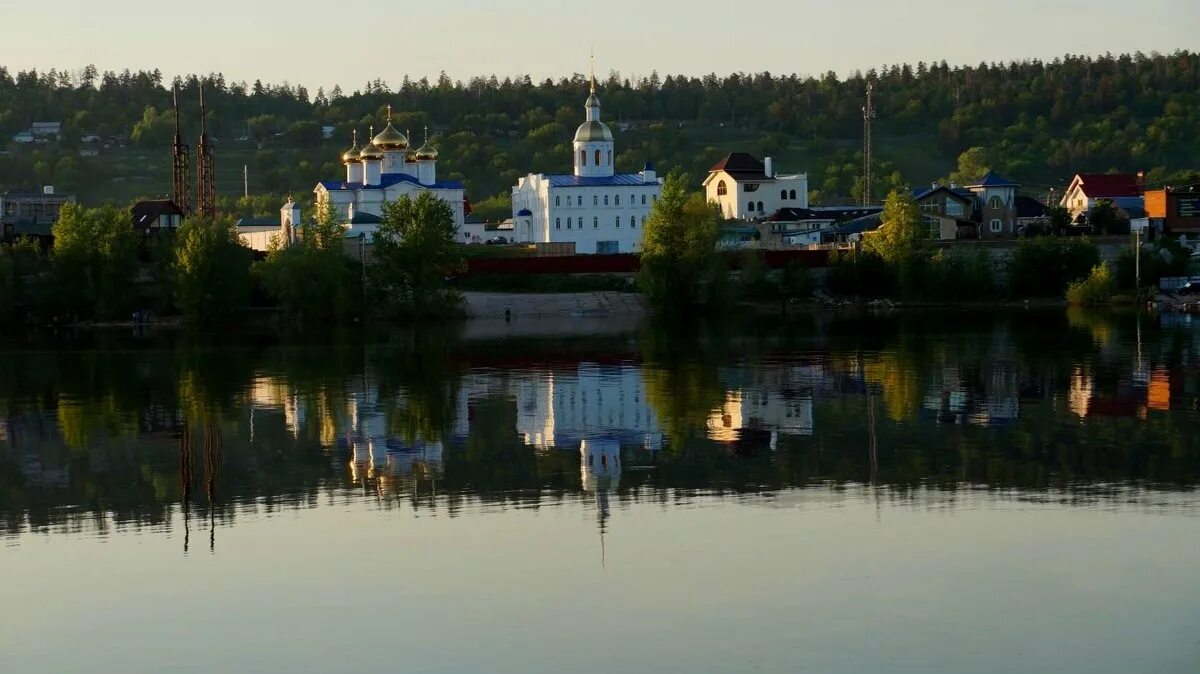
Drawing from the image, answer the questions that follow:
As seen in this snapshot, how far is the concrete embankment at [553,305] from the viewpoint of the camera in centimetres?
7531

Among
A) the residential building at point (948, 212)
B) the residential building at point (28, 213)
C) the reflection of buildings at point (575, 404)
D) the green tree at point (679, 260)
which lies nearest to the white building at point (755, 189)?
the residential building at point (948, 212)

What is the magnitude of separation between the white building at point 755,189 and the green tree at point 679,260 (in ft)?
115

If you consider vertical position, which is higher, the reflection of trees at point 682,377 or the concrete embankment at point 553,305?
the concrete embankment at point 553,305

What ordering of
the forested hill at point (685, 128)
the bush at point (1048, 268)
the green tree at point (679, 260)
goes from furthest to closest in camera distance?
the forested hill at point (685, 128)
the bush at point (1048, 268)
the green tree at point (679, 260)

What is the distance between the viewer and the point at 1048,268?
254 ft

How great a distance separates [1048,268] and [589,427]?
5131cm

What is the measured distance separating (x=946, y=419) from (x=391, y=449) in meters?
9.33

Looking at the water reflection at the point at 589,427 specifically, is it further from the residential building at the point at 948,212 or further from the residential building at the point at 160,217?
the residential building at the point at 160,217

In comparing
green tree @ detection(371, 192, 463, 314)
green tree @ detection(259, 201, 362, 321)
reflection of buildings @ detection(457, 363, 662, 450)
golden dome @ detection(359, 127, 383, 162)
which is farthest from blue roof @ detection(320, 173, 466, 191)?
reflection of buildings @ detection(457, 363, 662, 450)

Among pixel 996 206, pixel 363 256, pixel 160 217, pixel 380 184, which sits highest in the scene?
pixel 380 184

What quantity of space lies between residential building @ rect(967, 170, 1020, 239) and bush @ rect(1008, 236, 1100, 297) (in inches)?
522

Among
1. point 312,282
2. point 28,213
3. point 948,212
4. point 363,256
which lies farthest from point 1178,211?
point 28,213

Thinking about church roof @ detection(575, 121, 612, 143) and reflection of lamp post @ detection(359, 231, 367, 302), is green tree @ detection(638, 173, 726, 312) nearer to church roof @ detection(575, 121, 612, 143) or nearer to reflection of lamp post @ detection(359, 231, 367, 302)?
reflection of lamp post @ detection(359, 231, 367, 302)

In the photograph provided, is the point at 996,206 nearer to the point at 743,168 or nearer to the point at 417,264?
the point at 743,168
